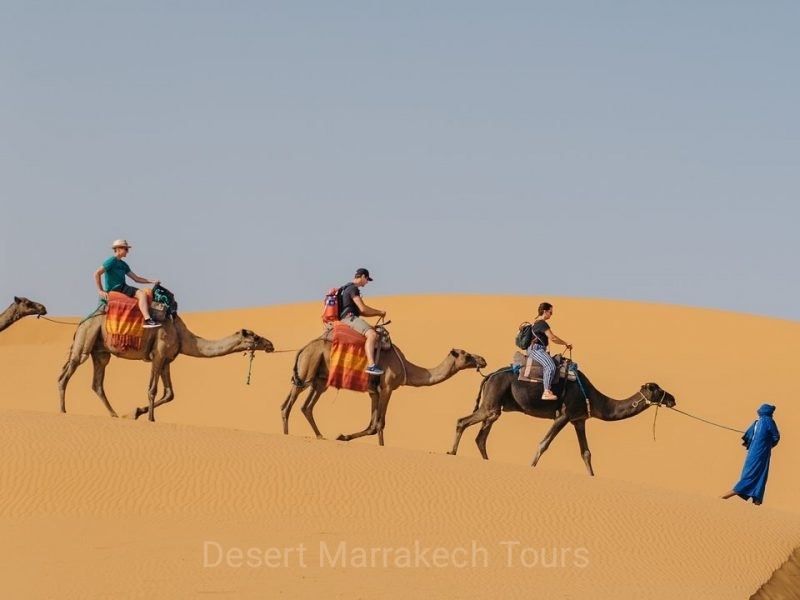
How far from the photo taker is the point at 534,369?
2003 centimetres

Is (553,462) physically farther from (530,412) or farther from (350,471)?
(350,471)

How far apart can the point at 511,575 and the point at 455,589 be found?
2.61 ft

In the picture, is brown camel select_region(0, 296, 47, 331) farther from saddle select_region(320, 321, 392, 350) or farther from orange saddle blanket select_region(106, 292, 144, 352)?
saddle select_region(320, 321, 392, 350)

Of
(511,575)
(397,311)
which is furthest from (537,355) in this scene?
(397,311)

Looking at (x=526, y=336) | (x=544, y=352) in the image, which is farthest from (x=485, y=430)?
(x=526, y=336)

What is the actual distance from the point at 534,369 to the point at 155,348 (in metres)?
5.09

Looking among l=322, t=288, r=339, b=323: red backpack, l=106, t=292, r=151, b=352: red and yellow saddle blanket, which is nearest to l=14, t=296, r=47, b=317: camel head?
l=106, t=292, r=151, b=352: red and yellow saddle blanket

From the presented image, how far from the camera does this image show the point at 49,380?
40281mm

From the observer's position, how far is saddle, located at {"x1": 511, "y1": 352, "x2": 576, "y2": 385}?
788 inches

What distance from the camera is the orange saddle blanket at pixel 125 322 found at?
19.8 metres

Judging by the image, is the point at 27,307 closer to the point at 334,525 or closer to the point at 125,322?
the point at 125,322

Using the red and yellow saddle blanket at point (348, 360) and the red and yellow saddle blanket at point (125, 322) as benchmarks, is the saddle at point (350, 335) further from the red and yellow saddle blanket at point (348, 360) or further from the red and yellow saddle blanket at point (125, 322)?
the red and yellow saddle blanket at point (125, 322)

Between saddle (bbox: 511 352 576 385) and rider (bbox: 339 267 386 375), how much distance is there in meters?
1.89

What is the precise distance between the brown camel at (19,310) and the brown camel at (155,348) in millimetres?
1246
